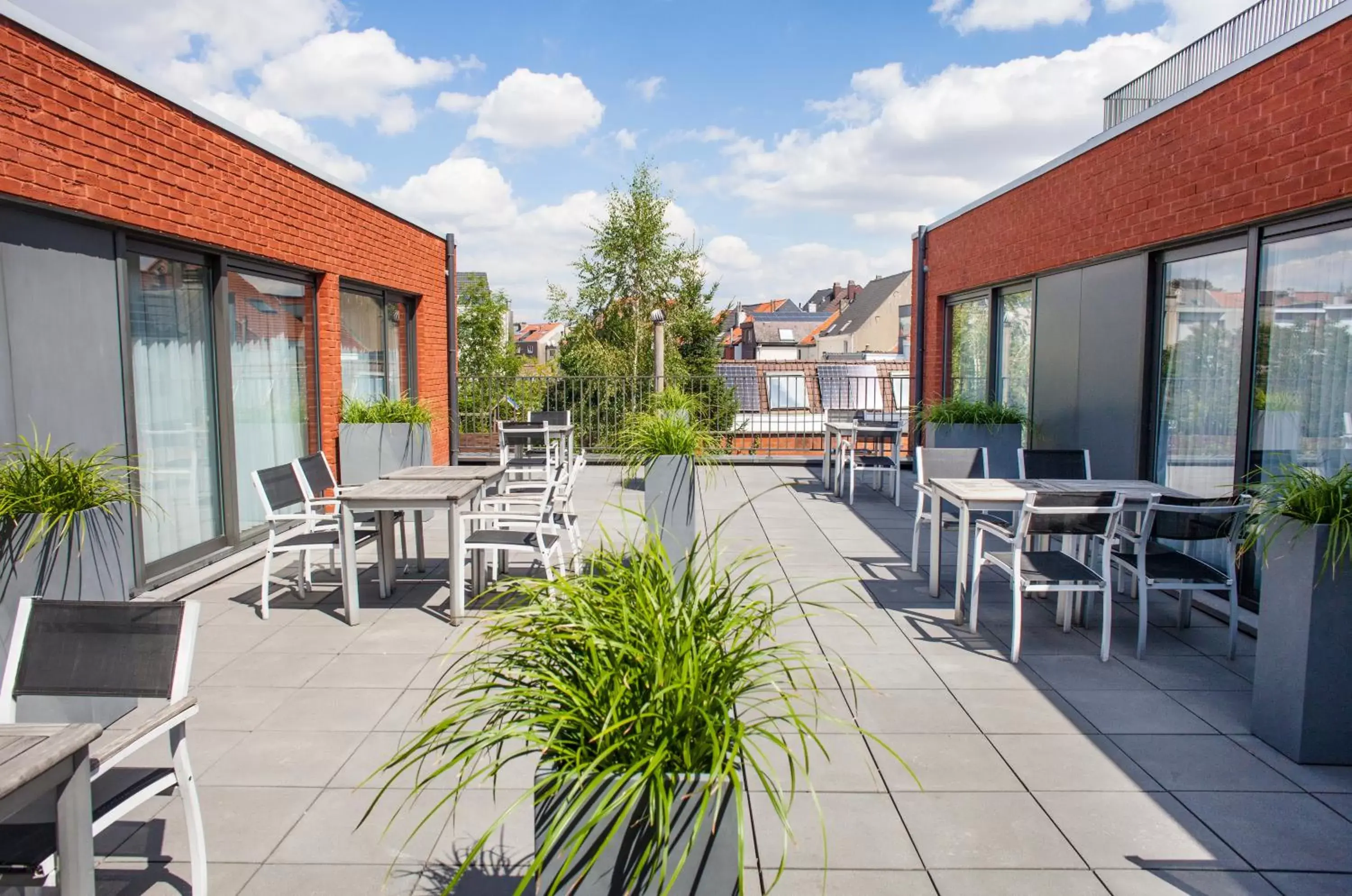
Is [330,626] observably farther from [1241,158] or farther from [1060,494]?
[1241,158]

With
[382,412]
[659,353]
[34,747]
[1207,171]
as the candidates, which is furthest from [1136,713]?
[659,353]

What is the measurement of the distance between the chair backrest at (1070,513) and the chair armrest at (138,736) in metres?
3.71

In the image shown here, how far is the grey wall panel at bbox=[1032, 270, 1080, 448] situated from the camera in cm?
759

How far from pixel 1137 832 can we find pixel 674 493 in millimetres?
3056

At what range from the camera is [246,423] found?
6957 millimetres

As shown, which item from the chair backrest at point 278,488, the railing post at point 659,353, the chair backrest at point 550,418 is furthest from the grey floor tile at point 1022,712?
the railing post at point 659,353

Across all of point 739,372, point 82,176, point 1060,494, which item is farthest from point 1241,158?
point 739,372

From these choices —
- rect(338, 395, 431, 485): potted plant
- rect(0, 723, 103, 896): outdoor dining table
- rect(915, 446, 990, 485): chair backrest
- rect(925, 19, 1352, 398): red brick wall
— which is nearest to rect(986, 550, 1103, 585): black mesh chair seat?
rect(915, 446, 990, 485): chair backrest

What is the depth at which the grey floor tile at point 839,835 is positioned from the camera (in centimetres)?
268

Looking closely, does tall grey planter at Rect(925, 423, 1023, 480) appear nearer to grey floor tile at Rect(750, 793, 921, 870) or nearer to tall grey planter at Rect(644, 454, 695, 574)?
tall grey planter at Rect(644, 454, 695, 574)

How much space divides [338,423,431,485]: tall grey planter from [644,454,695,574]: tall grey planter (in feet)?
12.0

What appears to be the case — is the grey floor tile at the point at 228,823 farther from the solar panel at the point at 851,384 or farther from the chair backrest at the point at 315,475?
the solar panel at the point at 851,384

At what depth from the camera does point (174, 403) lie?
594 centimetres

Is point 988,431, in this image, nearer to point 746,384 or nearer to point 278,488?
point 278,488
